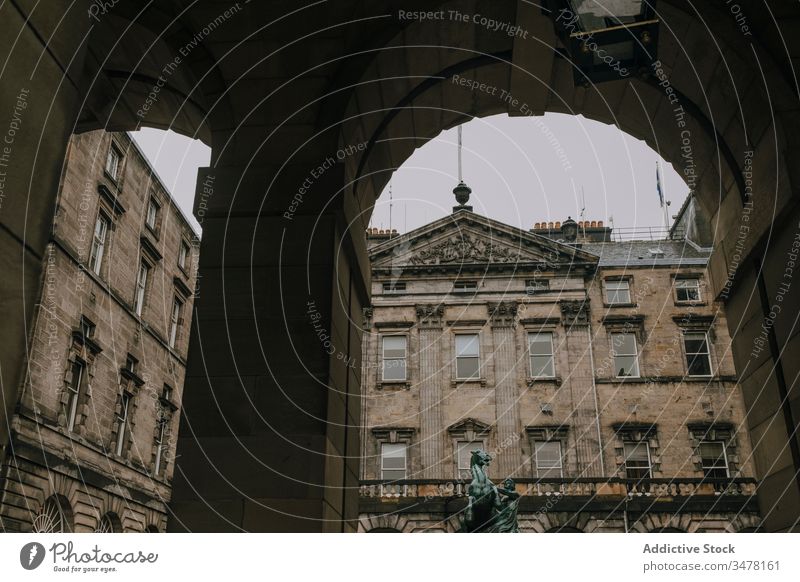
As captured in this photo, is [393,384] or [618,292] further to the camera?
[618,292]

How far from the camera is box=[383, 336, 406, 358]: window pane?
1470 inches

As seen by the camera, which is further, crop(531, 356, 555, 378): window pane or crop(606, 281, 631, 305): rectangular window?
crop(606, 281, 631, 305): rectangular window

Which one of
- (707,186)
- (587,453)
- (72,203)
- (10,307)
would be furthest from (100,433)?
(10,307)

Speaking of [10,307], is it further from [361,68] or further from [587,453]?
[587,453]

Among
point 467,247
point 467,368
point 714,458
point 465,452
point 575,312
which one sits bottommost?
point 714,458

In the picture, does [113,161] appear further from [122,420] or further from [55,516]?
[55,516]

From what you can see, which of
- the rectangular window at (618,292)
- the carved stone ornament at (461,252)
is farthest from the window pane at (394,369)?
the rectangular window at (618,292)

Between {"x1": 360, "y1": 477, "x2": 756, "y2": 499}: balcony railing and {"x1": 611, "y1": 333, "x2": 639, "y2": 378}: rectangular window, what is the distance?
542cm

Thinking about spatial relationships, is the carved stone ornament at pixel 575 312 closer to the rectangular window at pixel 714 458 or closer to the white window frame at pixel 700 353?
the white window frame at pixel 700 353

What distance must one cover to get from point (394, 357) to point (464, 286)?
17.3ft

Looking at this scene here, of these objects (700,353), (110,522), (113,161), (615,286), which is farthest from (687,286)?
(110,522)

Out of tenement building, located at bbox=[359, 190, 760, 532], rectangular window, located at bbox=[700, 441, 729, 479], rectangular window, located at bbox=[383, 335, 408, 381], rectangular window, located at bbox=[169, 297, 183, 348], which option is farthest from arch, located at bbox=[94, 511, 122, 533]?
rectangular window, located at bbox=[700, 441, 729, 479]

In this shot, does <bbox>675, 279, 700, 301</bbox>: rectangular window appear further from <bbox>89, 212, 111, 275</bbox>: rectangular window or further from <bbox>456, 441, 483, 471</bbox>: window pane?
<bbox>89, 212, 111, 275</bbox>: rectangular window

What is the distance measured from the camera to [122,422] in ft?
90.2
